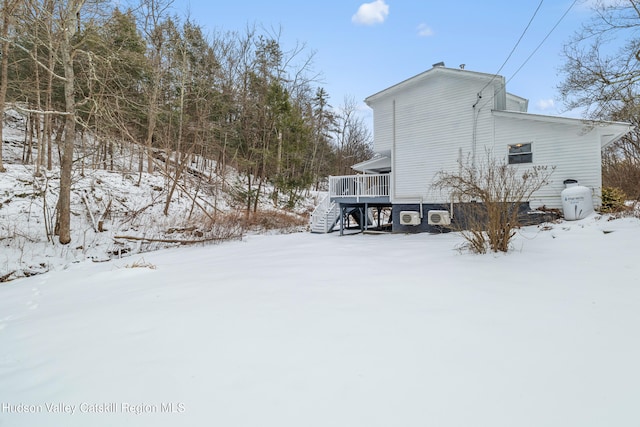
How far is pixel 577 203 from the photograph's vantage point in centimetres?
889

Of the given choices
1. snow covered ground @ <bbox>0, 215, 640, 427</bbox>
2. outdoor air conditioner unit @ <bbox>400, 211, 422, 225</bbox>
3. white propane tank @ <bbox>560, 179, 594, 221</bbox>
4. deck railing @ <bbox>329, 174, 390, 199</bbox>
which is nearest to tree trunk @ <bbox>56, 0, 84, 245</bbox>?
snow covered ground @ <bbox>0, 215, 640, 427</bbox>

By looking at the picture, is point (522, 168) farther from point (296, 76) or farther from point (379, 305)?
point (296, 76)

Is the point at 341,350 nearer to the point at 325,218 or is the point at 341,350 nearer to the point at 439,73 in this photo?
the point at 325,218

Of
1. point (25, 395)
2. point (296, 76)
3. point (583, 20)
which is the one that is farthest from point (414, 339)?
point (296, 76)

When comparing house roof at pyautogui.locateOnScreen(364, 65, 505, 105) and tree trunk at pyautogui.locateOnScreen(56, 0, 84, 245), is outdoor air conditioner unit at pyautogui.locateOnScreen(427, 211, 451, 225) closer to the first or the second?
house roof at pyautogui.locateOnScreen(364, 65, 505, 105)

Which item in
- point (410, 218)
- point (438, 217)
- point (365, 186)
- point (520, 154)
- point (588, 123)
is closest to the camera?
point (588, 123)

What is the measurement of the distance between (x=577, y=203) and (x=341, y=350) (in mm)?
9863

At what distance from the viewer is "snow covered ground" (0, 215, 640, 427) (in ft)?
6.17

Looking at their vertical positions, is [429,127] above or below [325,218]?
above

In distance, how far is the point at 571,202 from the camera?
8.95 m

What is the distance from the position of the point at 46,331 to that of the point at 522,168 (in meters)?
12.5

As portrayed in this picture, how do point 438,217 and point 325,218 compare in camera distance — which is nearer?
point 438,217

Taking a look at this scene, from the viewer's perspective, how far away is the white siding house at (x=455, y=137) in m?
9.59

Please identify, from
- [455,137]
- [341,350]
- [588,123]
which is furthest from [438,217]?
[341,350]
